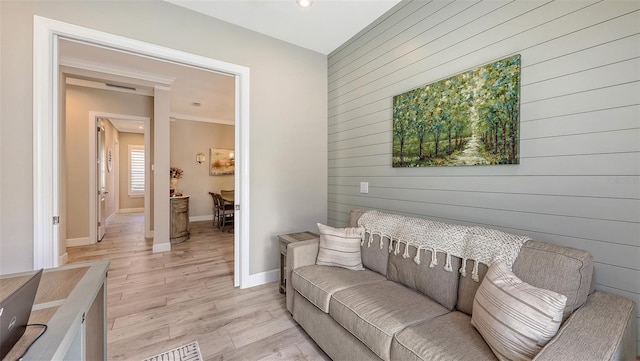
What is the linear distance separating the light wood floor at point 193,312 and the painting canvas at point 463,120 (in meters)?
1.83

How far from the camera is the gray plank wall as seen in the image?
1.30 meters

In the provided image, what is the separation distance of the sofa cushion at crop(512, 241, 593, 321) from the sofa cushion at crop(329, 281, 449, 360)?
0.51 meters

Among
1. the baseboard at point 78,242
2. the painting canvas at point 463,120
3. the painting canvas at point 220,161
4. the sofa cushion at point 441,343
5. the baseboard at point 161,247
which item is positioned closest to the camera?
the sofa cushion at point 441,343

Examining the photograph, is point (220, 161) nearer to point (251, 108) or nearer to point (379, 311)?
point (251, 108)

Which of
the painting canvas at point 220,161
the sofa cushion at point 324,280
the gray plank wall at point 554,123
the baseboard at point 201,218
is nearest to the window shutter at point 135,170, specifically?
the baseboard at point 201,218

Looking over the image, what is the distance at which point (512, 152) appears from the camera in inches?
66.2

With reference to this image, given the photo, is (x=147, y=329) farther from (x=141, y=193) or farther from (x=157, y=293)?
(x=141, y=193)

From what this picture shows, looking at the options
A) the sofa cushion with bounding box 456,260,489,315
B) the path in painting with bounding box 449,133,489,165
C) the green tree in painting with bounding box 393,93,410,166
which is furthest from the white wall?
the sofa cushion with bounding box 456,260,489,315

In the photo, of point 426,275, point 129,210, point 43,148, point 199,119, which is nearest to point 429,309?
point 426,275

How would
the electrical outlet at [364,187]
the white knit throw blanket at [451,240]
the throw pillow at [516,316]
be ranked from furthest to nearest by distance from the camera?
the electrical outlet at [364,187], the white knit throw blanket at [451,240], the throw pillow at [516,316]

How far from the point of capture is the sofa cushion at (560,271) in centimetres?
120

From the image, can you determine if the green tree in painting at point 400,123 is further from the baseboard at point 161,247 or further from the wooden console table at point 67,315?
the baseboard at point 161,247

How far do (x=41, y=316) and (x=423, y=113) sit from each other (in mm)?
2583

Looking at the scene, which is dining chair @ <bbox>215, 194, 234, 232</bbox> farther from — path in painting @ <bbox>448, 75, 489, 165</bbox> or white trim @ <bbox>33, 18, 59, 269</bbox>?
path in painting @ <bbox>448, 75, 489, 165</bbox>
